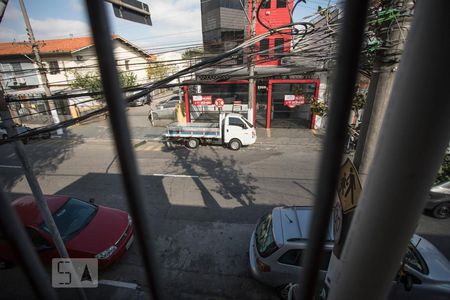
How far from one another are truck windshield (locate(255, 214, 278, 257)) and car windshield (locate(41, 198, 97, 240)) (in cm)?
371

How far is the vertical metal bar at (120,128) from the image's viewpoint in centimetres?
53

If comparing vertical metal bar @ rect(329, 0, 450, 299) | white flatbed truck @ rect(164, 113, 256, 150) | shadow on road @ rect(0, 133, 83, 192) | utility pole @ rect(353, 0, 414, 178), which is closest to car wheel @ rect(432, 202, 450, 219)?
utility pole @ rect(353, 0, 414, 178)

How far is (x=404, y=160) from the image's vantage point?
0.76 meters

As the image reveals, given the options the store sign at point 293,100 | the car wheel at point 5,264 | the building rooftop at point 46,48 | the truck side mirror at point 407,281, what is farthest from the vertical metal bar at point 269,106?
the car wheel at point 5,264

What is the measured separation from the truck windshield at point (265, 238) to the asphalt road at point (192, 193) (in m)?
0.81

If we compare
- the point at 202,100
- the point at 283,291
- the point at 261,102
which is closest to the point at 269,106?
the point at 261,102

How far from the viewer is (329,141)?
549 mm

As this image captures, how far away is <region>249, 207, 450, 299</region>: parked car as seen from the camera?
11.9 feet

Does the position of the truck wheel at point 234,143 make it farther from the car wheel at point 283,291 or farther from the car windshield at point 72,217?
the car wheel at point 283,291

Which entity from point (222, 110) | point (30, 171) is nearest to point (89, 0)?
point (30, 171)

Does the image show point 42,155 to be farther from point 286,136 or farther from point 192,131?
point 286,136

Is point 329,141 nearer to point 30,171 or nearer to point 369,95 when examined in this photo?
point 369,95

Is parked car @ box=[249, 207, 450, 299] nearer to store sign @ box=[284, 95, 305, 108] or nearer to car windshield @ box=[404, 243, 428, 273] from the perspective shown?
car windshield @ box=[404, 243, 428, 273]

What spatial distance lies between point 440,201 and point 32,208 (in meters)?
9.66
